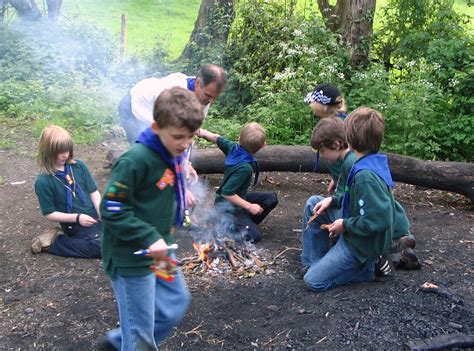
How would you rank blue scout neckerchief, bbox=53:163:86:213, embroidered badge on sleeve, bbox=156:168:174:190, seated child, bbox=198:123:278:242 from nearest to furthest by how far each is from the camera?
embroidered badge on sleeve, bbox=156:168:174:190
blue scout neckerchief, bbox=53:163:86:213
seated child, bbox=198:123:278:242

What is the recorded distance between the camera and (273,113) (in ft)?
28.0

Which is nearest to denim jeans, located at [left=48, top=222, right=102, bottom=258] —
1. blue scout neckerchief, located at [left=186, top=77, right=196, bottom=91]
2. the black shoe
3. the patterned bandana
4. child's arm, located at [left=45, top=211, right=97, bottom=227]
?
child's arm, located at [left=45, top=211, right=97, bottom=227]

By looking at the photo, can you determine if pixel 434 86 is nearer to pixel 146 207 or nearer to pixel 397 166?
pixel 397 166

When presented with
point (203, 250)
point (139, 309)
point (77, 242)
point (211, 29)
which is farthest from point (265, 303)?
point (211, 29)

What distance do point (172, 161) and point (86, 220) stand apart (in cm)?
233

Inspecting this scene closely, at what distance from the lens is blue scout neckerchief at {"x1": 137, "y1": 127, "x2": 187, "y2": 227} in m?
2.59

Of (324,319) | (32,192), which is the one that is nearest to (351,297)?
(324,319)

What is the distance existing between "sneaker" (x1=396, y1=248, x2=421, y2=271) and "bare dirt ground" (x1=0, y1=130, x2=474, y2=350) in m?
0.06

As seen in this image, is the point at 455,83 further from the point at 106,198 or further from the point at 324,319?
the point at 106,198

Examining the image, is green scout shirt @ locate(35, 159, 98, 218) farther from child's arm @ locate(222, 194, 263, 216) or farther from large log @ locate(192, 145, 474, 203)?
large log @ locate(192, 145, 474, 203)

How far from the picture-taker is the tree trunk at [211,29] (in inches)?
445

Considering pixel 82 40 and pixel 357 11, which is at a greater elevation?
pixel 357 11

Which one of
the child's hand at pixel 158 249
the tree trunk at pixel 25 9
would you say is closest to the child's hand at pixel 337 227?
the child's hand at pixel 158 249

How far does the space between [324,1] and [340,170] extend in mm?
7492
